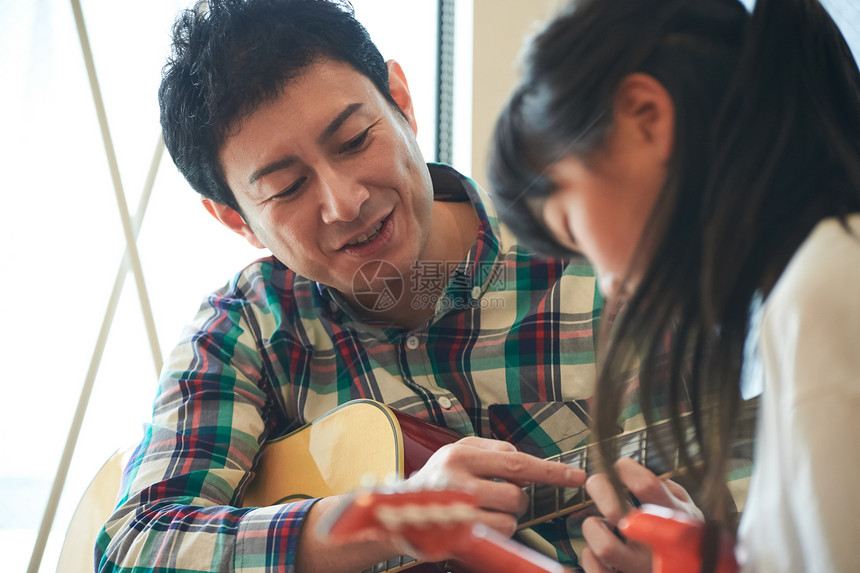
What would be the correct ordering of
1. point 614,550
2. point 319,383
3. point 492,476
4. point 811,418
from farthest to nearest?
point 319,383
point 492,476
point 614,550
point 811,418

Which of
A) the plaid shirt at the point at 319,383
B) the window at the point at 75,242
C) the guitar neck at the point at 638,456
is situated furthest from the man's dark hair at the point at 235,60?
the guitar neck at the point at 638,456

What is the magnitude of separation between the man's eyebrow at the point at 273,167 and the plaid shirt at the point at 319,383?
153 mm

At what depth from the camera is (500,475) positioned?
1.48 ft

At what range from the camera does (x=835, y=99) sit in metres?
0.30

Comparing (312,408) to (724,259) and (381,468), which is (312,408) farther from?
(724,259)

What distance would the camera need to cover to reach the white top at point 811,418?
0.74 feet

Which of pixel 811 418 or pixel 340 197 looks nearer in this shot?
pixel 811 418

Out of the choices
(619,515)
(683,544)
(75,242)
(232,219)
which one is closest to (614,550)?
(619,515)

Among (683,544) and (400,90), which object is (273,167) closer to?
(400,90)

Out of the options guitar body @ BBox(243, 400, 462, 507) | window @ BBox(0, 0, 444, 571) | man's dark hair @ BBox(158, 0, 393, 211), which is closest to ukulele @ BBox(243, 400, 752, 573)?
guitar body @ BBox(243, 400, 462, 507)

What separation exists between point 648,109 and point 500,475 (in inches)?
10.2

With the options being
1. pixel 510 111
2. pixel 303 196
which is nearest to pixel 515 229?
pixel 510 111

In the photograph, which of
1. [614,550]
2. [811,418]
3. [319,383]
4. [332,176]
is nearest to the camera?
[811,418]

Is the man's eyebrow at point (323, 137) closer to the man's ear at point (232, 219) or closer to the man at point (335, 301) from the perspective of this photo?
the man at point (335, 301)
